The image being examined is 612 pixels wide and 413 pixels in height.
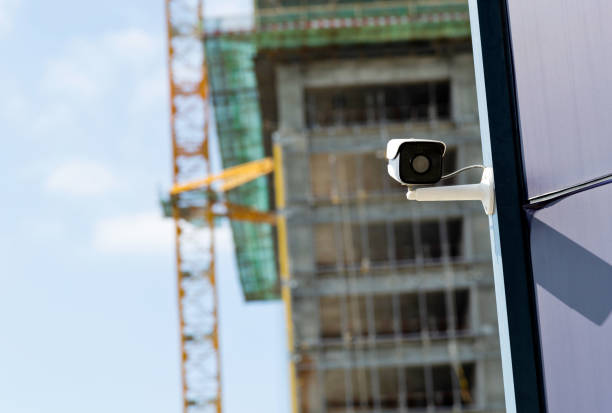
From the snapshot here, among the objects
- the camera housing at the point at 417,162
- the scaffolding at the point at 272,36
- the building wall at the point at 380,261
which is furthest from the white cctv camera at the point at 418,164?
the scaffolding at the point at 272,36

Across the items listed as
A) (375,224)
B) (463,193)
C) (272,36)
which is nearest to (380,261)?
(375,224)

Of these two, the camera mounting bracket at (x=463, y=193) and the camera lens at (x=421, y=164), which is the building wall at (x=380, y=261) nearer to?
the camera mounting bracket at (x=463, y=193)

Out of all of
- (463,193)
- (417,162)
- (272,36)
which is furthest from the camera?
(272,36)

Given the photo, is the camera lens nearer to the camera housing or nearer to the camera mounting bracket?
the camera housing

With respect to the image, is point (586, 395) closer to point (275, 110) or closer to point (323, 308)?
point (323, 308)

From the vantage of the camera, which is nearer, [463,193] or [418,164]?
[418,164]

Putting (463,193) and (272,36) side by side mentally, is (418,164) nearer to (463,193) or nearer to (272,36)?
(463,193)

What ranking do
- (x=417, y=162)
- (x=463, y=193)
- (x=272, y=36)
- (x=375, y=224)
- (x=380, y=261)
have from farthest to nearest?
(x=272, y=36), (x=380, y=261), (x=375, y=224), (x=463, y=193), (x=417, y=162)

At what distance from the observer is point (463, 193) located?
8.10 m

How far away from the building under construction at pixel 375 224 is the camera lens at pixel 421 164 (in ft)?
172

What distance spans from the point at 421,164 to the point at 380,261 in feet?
182

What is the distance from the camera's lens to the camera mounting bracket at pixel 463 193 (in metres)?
8.05

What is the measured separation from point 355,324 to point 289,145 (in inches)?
410

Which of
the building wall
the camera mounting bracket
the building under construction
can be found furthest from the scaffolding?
the camera mounting bracket
